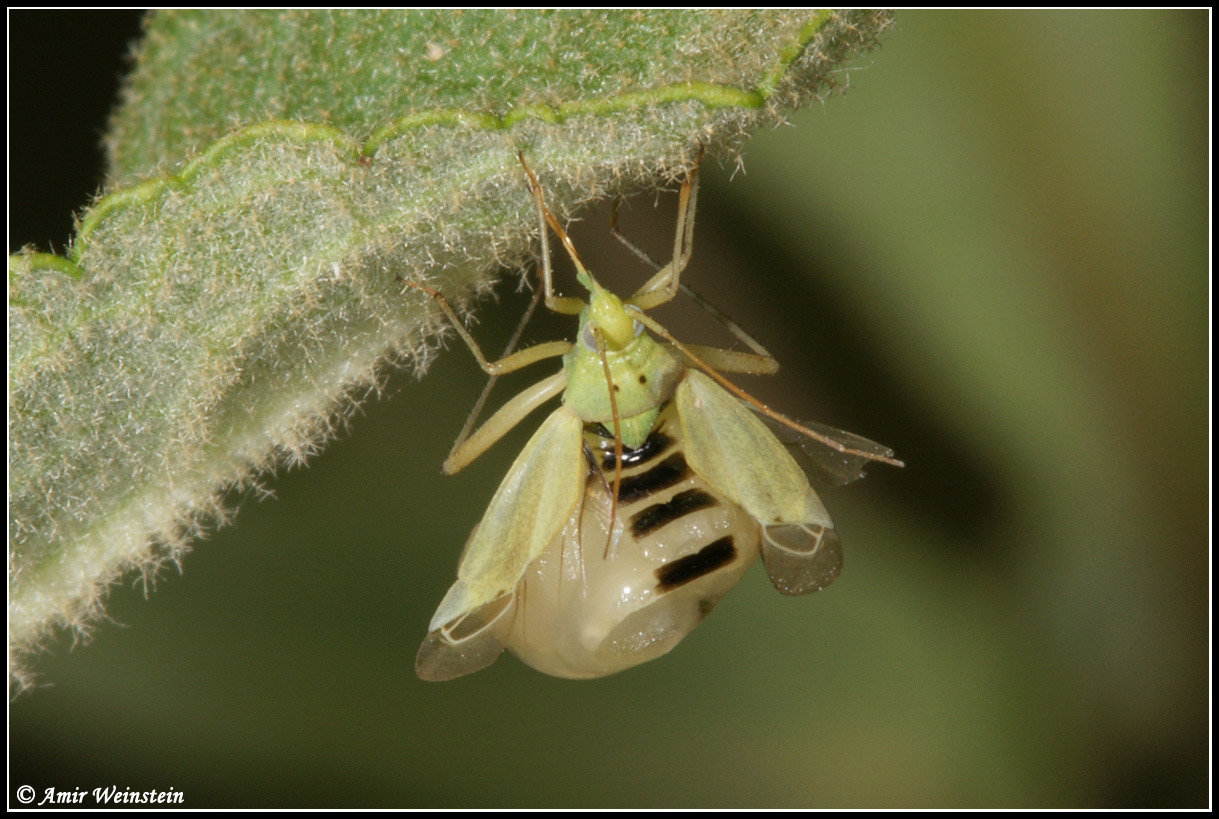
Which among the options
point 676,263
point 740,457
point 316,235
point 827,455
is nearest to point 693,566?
point 740,457

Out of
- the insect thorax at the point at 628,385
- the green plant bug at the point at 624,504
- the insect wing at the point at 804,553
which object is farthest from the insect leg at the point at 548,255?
the insect wing at the point at 804,553

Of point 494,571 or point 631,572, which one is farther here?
point 494,571

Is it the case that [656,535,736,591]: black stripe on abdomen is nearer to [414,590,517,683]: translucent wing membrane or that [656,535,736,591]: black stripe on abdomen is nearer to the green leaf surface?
[414,590,517,683]: translucent wing membrane

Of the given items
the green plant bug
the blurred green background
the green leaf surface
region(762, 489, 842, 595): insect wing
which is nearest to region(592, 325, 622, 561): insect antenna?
the green plant bug

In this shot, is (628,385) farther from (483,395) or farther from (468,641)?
(468,641)

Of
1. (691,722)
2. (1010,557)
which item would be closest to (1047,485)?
(1010,557)

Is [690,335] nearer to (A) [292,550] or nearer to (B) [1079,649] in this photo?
(A) [292,550]
